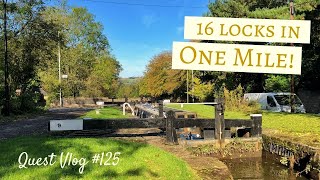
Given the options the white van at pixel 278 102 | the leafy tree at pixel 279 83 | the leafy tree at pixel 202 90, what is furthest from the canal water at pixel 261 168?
the leafy tree at pixel 202 90

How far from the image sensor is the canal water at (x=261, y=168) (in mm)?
8086

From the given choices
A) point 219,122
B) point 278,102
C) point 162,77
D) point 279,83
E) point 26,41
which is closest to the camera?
point 219,122

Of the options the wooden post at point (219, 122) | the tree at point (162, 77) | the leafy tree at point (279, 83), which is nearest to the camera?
the wooden post at point (219, 122)

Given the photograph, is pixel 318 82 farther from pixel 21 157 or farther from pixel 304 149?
pixel 21 157

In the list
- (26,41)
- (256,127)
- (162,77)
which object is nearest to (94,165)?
(256,127)

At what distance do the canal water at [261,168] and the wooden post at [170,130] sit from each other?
172 centimetres

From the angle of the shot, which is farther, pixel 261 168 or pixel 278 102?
pixel 278 102

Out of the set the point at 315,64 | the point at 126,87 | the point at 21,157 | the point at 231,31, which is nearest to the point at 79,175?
the point at 21,157

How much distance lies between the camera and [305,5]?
1527 cm

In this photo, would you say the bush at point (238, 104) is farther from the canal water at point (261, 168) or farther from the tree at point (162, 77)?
the tree at point (162, 77)

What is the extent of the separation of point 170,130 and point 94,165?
12.1ft

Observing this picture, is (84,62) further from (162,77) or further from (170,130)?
(170,130)

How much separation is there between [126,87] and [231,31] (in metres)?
67.5

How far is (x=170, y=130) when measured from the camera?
8.73m
